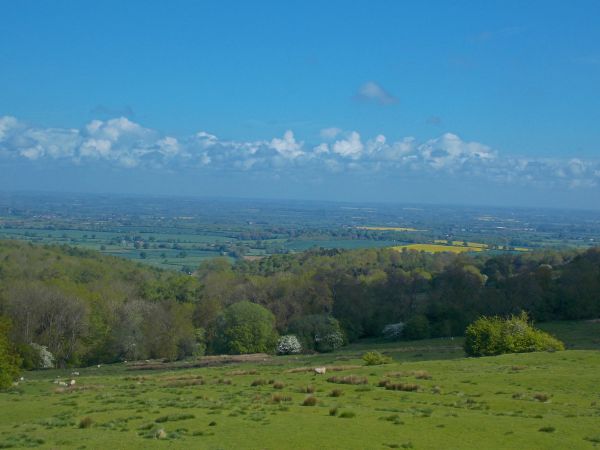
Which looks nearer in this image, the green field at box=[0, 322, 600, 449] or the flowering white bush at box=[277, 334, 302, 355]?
the green field at box=[0, 322, 600, 449]

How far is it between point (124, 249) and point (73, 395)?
147 m

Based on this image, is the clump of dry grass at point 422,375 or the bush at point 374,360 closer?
the clump of dry grass at point 422,375

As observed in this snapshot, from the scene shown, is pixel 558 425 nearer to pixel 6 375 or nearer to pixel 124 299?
pixel 6 375

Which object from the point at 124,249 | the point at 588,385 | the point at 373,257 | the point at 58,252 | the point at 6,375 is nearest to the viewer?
the point at 588,385

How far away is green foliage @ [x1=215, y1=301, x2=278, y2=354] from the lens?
67812 millimetres

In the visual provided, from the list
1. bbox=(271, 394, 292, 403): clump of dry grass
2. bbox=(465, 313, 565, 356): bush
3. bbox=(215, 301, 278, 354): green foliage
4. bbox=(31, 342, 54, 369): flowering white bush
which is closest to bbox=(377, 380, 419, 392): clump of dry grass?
bbox=(271, 394, 292, 403): clump of dry grass

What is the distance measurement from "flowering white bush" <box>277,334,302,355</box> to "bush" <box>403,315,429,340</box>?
16.0 metres

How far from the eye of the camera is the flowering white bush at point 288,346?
67875mm

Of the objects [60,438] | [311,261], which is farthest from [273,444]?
[311,261]

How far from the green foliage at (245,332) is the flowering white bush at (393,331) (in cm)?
1784

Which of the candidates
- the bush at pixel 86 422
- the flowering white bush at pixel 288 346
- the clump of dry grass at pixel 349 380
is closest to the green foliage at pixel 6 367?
the bush at pixel 86 422

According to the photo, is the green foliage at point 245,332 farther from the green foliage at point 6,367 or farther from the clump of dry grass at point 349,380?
the clump of dry grass at point 349,380

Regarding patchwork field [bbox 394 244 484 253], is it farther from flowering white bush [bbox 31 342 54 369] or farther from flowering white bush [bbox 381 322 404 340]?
flowering white bush [bbox 31 342 54 369]

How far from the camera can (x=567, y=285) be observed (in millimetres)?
78500
